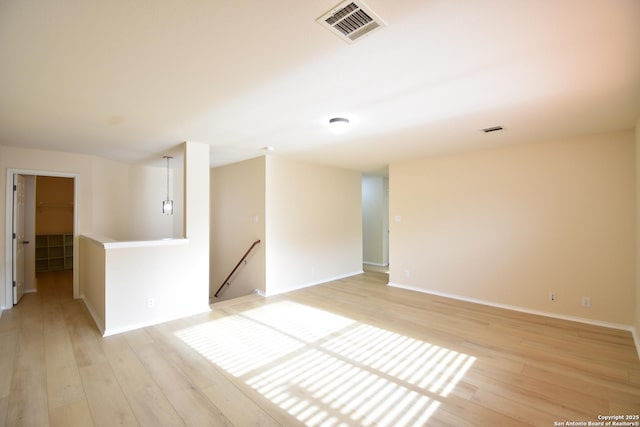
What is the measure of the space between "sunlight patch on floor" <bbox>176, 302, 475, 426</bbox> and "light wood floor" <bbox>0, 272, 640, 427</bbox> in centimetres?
1

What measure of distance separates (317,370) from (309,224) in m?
3.37

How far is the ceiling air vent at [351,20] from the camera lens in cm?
144

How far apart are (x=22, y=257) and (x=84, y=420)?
455 centimetres

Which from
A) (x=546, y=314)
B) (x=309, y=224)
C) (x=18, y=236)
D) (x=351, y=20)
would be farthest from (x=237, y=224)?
(x=546, y=314)

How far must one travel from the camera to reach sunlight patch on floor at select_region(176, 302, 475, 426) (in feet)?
6.84

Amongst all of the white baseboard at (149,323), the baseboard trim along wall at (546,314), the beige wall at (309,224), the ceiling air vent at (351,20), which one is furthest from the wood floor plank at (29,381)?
the baseboard trim along wall at (546,314)

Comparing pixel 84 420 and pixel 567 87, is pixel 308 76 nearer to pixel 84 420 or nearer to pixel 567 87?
pixel 567 87

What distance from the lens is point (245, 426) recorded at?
1900mm

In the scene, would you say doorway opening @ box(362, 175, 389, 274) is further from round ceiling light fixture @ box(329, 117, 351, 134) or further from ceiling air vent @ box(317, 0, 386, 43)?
ceiling air vent @ box(317, 0, 386, 43)

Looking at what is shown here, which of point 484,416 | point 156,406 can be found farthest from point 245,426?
point 484,416

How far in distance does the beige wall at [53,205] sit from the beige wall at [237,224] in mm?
4250

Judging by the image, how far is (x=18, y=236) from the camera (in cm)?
454

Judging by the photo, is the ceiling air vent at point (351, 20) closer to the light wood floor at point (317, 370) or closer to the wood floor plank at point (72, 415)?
the light wood floor at point (317, 370)

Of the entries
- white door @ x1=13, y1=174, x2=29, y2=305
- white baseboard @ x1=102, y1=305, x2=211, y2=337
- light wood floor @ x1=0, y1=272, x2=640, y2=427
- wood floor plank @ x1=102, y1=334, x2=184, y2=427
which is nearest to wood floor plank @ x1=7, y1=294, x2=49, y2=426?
light wood floor @ x1=0, y1=272, x2=640, y2=427
